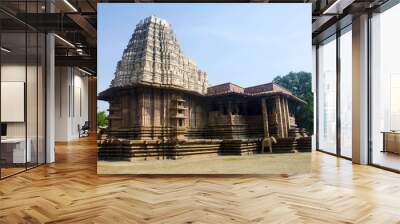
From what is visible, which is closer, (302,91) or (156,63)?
(156,63)

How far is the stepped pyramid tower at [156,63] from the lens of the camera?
6.14m

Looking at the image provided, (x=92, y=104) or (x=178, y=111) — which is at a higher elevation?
(x=92, y=104)

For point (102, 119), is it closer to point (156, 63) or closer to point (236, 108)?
point (156, 63)

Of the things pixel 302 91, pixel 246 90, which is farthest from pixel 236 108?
pixel 302 91

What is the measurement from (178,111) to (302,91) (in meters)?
2.15

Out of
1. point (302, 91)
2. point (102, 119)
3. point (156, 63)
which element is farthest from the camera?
point (302, 91)

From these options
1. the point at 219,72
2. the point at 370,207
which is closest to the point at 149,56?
the point at 219,72

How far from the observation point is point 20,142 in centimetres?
671

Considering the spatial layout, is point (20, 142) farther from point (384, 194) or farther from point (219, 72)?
point (384, 194)

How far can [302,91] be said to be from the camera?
6.32 metres

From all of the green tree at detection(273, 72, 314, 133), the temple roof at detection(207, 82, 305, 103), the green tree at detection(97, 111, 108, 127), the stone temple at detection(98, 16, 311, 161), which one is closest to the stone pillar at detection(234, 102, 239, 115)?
the stone temple at detection(98, 16, 311, 161)

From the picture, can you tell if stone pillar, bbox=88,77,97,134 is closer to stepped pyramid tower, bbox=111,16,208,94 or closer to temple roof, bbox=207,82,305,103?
stepped pyramid tower, bbox=111,16,208,94

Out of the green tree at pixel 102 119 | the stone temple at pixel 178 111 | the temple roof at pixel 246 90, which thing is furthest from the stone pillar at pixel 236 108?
the green tree at pixel 102 119

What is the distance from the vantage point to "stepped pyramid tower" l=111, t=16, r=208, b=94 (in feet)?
20.1
